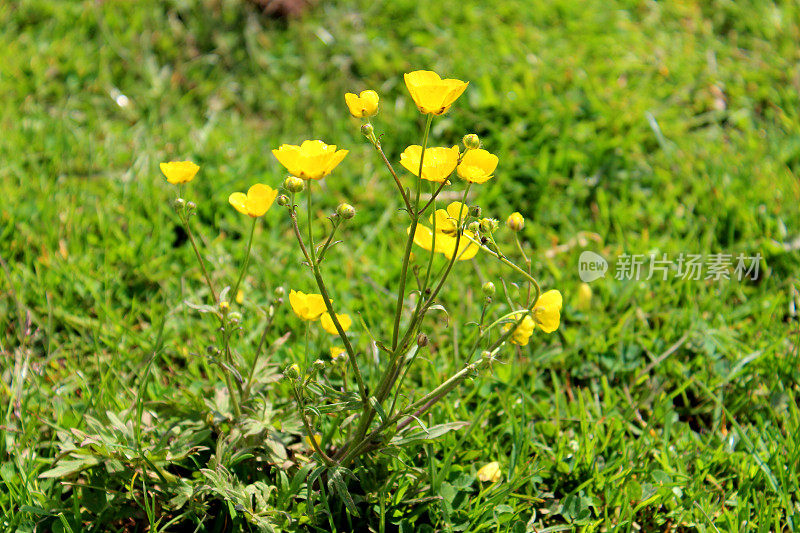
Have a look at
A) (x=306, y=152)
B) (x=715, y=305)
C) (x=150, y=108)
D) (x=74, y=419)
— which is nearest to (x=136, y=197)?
(x=150, y=108)

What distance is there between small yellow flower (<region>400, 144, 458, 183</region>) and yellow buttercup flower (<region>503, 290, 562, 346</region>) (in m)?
0.30

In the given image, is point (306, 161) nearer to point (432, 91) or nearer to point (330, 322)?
point (432, 91)

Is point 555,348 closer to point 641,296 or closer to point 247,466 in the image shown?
point 641,296

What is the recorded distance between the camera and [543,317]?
1.30m

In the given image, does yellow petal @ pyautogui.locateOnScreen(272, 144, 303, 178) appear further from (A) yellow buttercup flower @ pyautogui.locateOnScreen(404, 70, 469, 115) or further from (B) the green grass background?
(B) the green grass background

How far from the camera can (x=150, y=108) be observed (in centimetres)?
297

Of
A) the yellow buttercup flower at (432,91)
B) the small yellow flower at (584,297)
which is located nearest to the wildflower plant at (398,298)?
the yellow buttercup flower at (432,91)

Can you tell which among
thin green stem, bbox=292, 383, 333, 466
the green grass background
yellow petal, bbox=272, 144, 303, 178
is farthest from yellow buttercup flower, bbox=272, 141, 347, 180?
the green grass background

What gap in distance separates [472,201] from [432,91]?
1472 millimetres

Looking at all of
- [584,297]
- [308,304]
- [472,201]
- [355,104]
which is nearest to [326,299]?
[308,304]

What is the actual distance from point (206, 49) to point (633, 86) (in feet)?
6.23

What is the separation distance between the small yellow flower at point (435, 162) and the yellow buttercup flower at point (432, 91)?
72 millimetres

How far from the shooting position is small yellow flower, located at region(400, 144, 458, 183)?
1193mm

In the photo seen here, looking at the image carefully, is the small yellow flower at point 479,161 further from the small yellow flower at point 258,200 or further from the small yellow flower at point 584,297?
the small yellow flower at point 584,297
